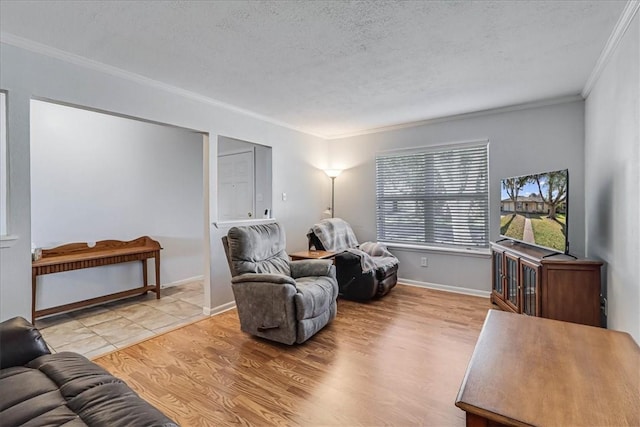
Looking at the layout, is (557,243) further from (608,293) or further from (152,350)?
(152,350)

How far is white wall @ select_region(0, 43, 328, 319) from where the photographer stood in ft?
6.92

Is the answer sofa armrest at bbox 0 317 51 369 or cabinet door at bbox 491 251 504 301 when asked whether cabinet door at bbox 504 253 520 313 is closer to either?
cabinet door at bbox 491 251 504 301

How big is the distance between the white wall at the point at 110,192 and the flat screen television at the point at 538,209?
13.6 ft

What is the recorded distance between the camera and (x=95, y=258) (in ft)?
11.1

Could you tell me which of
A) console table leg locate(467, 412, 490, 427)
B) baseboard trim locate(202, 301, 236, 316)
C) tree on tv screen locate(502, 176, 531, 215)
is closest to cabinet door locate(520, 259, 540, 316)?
tree on tv screen locate(502, 176, 531, 215)

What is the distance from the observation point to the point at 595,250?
285 centimetres

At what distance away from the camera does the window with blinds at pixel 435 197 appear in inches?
157

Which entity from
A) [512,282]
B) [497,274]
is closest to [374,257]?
[497,274]

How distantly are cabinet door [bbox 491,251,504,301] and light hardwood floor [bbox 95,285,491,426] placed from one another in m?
0.39

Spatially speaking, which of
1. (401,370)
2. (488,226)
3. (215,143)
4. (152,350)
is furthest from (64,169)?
(488,226)

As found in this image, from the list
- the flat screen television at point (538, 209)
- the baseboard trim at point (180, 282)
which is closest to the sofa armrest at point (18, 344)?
the baseboard trim at point (180, 282)

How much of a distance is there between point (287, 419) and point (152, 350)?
1480mm

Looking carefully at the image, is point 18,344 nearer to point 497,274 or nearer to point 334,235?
point 334,235

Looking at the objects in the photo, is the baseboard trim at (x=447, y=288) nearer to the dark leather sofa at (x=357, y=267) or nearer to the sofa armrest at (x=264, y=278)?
the dark leather sofa at (x=357, y=267)
